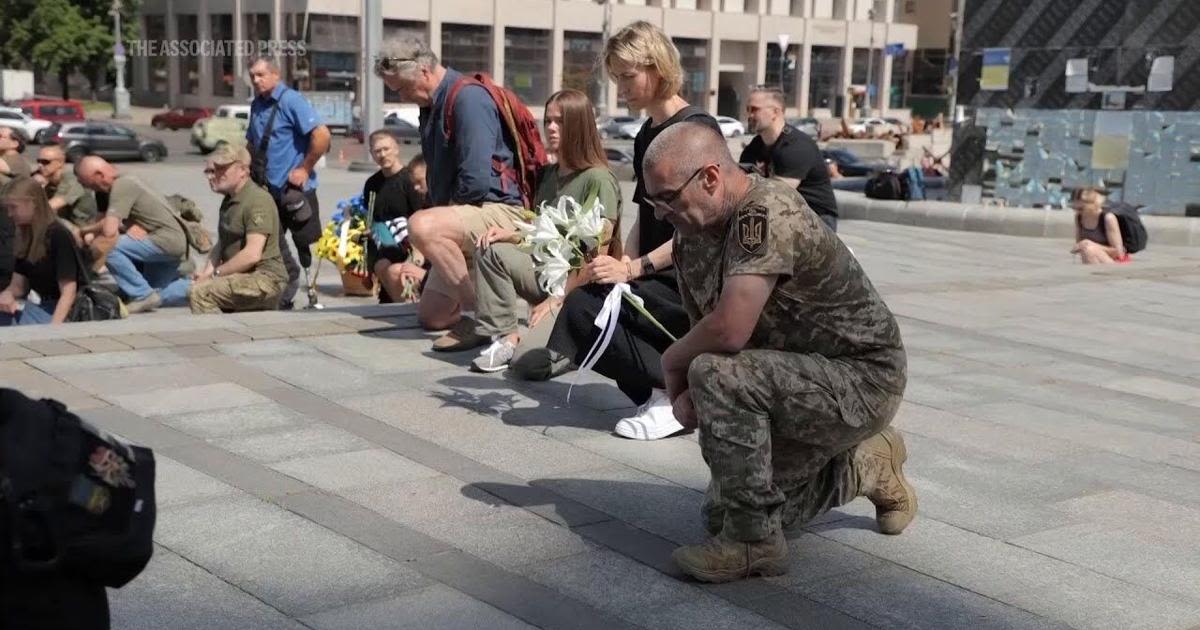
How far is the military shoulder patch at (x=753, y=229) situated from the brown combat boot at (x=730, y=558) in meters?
0.91

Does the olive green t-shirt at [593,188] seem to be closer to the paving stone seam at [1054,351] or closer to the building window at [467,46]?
the paving stone seam at [1054,351]

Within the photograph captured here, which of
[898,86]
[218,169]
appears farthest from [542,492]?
[898,86]

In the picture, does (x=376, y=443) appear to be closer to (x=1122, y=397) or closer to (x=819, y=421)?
(x=819, y=421)

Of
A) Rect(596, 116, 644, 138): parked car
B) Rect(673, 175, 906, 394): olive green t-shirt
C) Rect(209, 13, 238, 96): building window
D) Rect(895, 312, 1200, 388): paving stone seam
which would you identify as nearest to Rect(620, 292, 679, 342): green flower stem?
Rect(673, 175, 906, 394): olive green t-shirt

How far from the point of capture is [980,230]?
707 inches

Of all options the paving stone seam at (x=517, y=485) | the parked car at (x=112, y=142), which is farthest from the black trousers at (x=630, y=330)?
the parked car at (x=112, y=142)

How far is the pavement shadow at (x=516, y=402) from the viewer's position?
578 cm

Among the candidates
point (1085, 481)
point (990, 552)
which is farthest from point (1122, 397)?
point (990, 552)

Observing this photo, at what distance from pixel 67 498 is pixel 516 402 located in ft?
12.8

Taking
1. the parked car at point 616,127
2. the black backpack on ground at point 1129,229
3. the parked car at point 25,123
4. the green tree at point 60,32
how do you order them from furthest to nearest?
1. the green tree at point 60,32
2. the parked car at point 616,127
3. the parked car at point 25,123
4. the black backpack on ground at point 1129,229

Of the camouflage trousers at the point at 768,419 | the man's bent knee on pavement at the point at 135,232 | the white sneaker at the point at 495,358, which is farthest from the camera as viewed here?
the man's bent knee on pavement at the point at 135,232

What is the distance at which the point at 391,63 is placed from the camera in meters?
6.73

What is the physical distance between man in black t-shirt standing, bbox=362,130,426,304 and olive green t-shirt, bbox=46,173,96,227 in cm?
267

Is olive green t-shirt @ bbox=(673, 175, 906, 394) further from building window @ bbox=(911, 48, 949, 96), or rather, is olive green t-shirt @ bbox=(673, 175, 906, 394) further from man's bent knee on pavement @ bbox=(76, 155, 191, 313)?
building window @ bbox=(911, 48, 949, 96)
